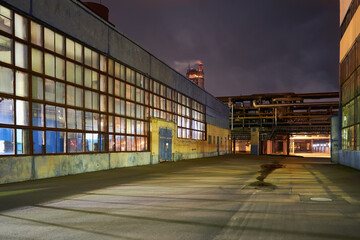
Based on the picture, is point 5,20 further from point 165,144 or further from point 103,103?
point 165,144

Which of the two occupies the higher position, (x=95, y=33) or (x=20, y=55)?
(x=95, y=33)

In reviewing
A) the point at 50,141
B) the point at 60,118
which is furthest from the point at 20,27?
the point at 50,141

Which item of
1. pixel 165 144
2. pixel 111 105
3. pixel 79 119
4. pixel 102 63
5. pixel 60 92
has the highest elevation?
pixel 102 63

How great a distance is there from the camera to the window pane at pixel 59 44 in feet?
53.3

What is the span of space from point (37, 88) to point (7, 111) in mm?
2011

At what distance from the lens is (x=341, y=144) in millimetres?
28438

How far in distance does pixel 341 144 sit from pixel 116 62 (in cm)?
2063

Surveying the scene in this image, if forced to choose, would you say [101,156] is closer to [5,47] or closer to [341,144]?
[5,47]

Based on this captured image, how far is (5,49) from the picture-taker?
13.4 meters

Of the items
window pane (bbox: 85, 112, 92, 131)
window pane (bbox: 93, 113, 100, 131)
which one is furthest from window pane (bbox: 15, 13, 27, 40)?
window pane (bbox: 93, 113, 100, 131)

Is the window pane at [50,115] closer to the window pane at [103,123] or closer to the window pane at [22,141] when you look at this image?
the window pane at [22,141]

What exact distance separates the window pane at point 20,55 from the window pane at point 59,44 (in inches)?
81.7

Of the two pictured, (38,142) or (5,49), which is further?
(38,142)

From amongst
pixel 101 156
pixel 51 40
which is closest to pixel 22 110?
pixel 51 40
